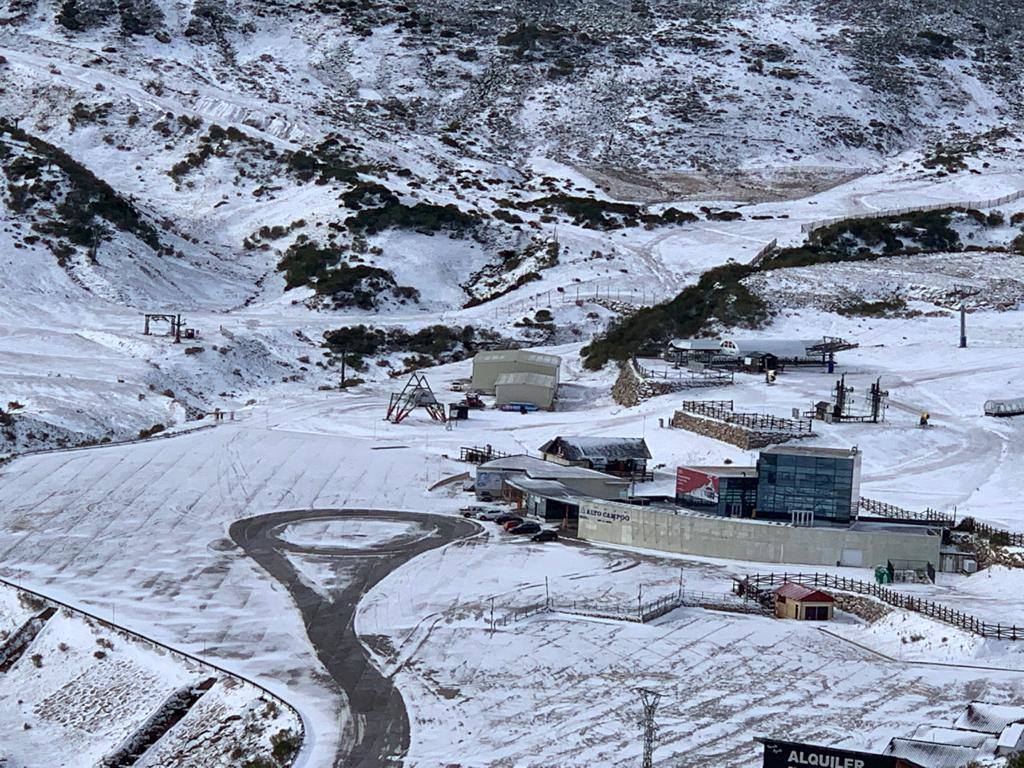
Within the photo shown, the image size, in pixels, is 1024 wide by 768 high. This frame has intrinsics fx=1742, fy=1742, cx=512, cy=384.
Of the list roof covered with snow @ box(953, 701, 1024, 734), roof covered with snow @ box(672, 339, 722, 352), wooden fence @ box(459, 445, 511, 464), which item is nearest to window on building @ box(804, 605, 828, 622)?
roof covered with snow @ box(953, 701, 1024, 734)

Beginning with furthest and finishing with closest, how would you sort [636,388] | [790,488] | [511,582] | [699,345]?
[699,345]
[636,388]
[790,488]
[511,582]

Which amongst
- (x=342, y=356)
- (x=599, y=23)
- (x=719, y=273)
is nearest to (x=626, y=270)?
(x=719, y=273)

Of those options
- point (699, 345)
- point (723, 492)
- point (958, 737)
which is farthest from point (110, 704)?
point (699, 345)

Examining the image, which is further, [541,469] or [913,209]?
[913,209]

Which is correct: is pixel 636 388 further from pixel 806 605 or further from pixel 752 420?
pixel 806 605

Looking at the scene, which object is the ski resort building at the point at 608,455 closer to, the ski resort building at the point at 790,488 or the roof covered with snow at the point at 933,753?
the ski resort building at the point at 790,488
